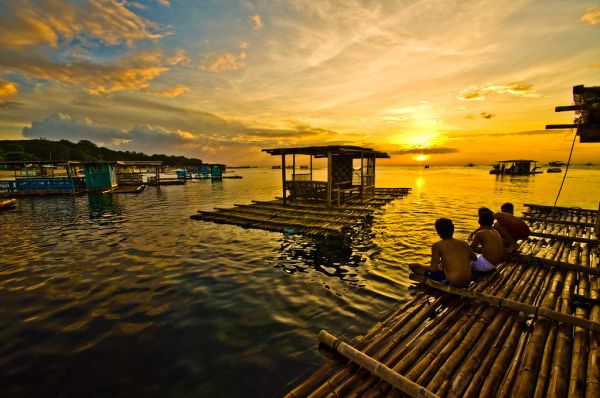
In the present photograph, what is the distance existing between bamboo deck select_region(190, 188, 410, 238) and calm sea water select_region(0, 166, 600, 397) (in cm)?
125

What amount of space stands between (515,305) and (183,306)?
7566mm

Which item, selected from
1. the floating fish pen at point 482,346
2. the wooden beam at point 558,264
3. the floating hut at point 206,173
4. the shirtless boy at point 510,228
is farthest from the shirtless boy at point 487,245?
the floating hut at point 206,173

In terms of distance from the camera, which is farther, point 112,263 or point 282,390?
point 112,263

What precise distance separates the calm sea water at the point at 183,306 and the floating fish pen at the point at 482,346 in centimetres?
110

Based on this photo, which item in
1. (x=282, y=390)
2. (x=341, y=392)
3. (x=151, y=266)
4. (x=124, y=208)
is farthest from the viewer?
(x=124, y=208)

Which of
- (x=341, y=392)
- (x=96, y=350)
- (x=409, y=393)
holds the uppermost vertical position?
(x=409, y=393)

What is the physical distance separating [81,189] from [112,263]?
3170cm

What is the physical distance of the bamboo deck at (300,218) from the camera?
14008 mm

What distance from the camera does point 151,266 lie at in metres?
9.79

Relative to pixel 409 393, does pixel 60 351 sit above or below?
below

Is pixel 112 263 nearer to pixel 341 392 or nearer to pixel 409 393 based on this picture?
pixel 341 392

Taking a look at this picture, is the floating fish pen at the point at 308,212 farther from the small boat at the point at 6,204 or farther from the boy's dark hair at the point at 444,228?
the small boat at the point at 6,204

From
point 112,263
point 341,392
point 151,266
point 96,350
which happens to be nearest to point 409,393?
point 341,392

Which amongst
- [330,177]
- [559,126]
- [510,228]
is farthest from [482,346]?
[330,177]
